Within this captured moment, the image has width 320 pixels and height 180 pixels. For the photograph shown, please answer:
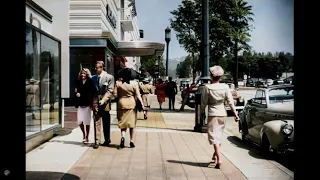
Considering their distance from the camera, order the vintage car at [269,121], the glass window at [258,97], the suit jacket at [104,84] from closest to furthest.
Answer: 1. the vintage car at [269,121]
2. the suit jacket at [104,84]
3. the glass window at [258,97]

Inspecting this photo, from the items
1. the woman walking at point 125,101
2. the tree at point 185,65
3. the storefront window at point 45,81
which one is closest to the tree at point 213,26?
the tree at point 185,65

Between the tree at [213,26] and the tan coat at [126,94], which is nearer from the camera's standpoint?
the tan coat at [126,94]

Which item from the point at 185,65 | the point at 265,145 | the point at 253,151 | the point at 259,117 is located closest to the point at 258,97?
the point at 259,117

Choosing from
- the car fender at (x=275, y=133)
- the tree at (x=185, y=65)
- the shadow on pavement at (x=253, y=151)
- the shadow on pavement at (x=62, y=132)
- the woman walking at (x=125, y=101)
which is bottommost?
the shadow on pavement at (x=253, y=151)

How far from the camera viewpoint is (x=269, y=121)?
8133mm

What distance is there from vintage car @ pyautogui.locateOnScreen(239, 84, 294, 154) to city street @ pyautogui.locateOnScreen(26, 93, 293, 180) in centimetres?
28

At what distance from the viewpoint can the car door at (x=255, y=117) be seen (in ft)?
29.3

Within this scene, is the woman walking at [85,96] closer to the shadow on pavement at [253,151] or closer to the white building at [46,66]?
the white building at [46,66]

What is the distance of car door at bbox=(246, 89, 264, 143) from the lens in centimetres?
892

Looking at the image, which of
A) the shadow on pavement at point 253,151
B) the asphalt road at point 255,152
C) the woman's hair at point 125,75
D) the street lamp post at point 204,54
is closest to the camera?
the asphalt road at point 255,152

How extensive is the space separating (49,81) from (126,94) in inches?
74.5

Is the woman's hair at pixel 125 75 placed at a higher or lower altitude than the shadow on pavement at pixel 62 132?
higher

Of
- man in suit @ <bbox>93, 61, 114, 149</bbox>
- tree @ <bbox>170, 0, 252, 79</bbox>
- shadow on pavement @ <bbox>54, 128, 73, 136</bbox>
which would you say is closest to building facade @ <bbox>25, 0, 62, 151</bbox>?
shadow on pavement @ <bbox>54, 128, 73, 136</bbox>
